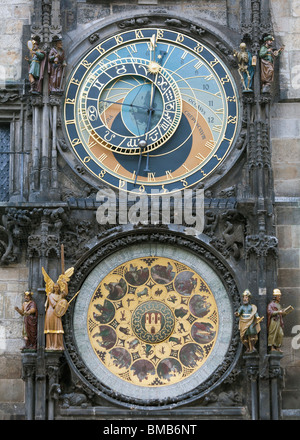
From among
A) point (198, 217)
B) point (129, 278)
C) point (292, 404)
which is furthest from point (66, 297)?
point (292, 404)

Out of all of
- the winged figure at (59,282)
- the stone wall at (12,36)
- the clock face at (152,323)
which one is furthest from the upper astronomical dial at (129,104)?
the winged figure at (59,282)

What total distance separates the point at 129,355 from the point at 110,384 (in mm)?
451

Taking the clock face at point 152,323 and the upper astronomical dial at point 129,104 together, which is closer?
the clock face at point 152,323

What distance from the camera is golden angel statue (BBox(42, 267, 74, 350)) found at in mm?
17609

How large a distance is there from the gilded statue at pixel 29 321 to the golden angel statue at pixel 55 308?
0.18 meters

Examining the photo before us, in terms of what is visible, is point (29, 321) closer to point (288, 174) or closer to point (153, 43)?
point (288, 174)

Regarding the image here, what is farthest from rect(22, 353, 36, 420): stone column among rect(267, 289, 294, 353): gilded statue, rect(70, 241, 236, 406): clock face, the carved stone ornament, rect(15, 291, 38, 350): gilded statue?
rect(267, 289, 294, 353): gilded statue

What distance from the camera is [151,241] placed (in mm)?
18250

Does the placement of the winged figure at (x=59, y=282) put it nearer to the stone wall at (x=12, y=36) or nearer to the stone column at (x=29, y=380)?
the stone column at (x=29, y=380)

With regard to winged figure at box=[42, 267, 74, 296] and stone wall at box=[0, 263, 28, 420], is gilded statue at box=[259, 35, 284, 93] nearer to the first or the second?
winged figure at box=[42, 267, 74, 296]

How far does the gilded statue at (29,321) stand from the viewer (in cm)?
1769

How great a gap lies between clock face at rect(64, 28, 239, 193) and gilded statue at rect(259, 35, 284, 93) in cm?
46

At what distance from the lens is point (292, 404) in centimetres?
1784
